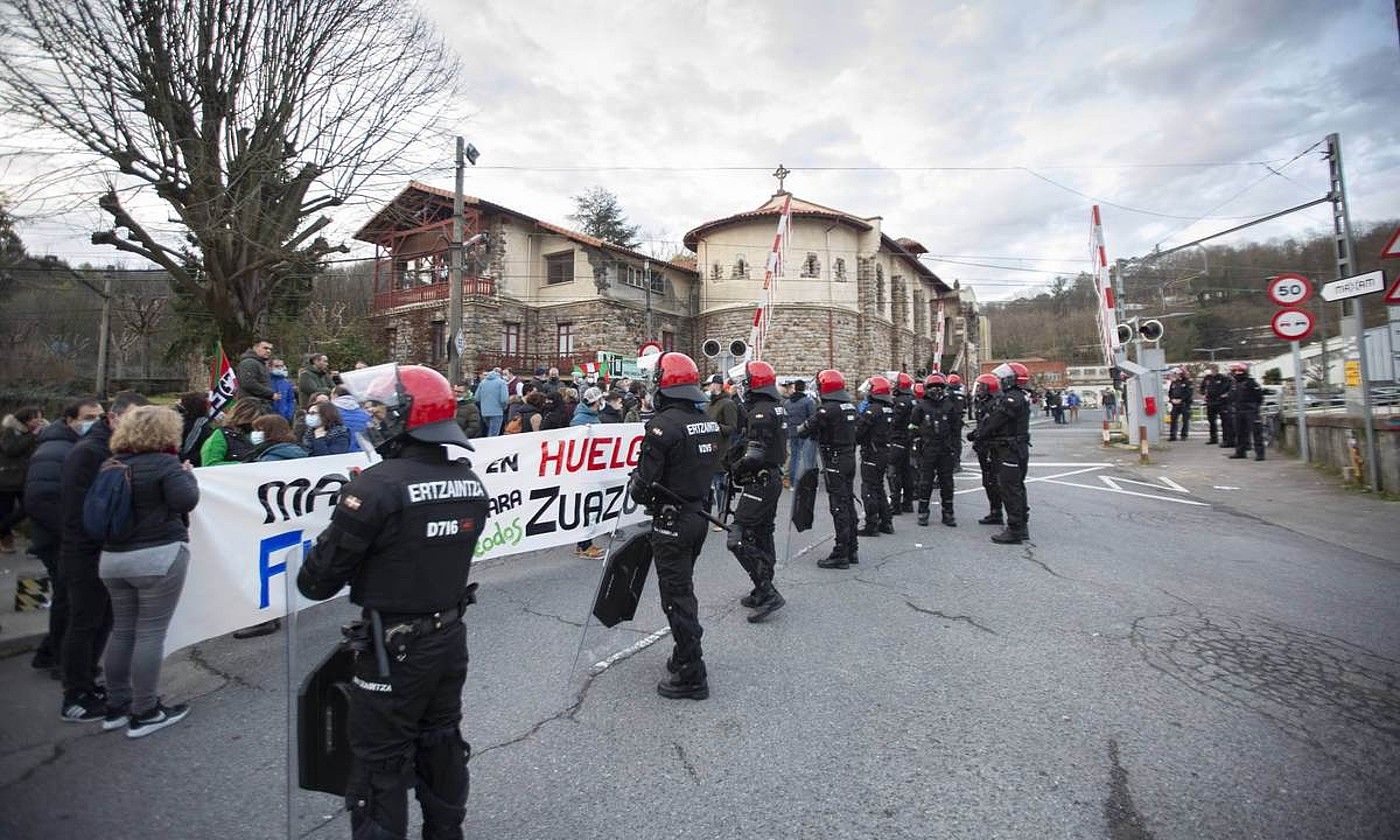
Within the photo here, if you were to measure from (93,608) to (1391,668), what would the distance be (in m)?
8.07

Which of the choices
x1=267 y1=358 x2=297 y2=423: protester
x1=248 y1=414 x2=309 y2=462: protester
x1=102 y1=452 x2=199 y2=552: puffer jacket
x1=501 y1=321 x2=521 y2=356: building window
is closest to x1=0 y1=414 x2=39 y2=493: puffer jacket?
x1=267 y1=358 x2=297 y2=423: protester

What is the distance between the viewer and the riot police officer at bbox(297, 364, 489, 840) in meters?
2.19

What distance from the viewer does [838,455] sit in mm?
7035

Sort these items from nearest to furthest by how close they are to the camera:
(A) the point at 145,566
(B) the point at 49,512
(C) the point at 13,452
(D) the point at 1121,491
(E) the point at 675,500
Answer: (A) the point at 145,566 < (E) the point at 675,500 < (B) the point at 49,512 < (C) the point at 13,452 < (D) the point at 1121,491

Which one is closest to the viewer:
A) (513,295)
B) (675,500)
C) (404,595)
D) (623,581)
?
(404,595)

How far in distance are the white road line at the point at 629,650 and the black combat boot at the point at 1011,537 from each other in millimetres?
4835

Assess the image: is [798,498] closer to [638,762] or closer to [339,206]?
[638,762]

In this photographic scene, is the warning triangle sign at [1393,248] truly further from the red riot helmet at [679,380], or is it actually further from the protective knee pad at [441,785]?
the protective knee pad at [441,785]

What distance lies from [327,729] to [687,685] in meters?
2.07

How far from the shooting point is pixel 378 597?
7.36 ft

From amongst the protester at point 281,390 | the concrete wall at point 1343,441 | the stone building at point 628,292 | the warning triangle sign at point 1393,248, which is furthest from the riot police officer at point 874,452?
the stone building at point 628,292

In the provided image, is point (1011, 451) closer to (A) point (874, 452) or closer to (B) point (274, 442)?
(A) point (874, 452)

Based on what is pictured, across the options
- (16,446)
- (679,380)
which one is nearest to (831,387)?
(679,380)

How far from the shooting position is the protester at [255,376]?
777 centimetres
